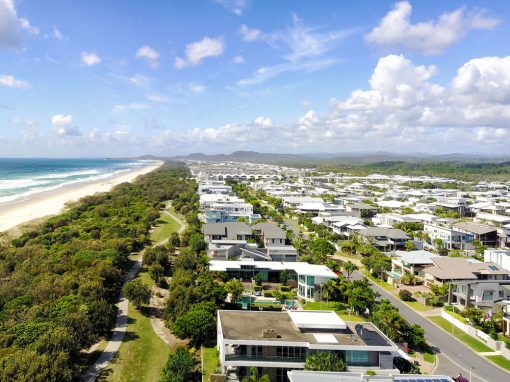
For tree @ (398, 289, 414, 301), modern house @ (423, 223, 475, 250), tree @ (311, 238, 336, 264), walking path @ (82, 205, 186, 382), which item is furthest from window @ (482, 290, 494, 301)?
walking path @ (82, 205, 186, 382)

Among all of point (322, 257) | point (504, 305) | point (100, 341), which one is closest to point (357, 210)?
point (322, 257)

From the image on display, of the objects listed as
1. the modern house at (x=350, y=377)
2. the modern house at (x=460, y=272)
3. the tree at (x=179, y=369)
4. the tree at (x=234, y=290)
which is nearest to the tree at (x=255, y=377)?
the modern house at (x=350, y=377)

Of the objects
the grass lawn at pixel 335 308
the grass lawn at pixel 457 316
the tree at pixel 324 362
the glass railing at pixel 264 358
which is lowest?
the grass lawn at pixel 335 308

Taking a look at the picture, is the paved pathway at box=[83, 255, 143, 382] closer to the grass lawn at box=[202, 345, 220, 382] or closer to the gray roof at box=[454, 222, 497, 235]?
the grass lawn at box=[202, 345, 220, 382]

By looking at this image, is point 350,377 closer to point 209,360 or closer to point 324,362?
point 324,362

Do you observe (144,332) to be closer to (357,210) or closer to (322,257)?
(322,257)

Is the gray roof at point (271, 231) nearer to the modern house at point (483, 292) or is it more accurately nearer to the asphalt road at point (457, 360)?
the asphalt road at point (457, 360)
